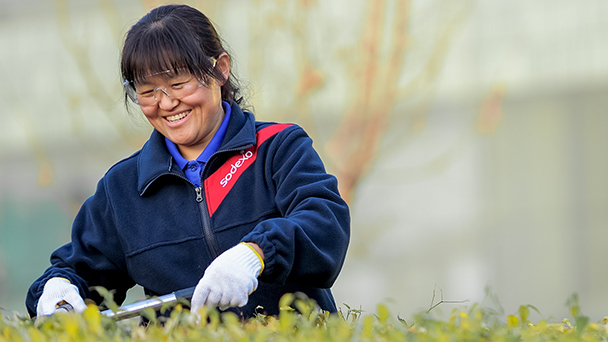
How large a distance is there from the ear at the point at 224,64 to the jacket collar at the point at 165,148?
0.10 m

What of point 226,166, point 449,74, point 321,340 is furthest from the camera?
point 449,74

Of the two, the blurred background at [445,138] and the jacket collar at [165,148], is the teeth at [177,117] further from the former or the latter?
the blurred background at [445,138]

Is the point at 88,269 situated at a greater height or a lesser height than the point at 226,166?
lesser

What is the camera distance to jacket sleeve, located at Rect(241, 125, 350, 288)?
136 centimetres

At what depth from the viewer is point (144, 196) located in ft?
5.86

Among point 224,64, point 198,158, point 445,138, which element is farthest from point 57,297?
point 445,138

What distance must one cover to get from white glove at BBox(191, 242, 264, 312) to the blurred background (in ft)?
9.55

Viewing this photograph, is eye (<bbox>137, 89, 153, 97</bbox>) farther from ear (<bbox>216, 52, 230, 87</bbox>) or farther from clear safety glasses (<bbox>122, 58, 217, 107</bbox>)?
ear (<bbox>216, 52, 230, 87</bbox>)

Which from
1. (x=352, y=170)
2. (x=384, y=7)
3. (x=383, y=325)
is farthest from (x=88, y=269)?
(x=384, y=7)

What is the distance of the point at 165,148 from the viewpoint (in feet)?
5.98

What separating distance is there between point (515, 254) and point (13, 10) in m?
3.71

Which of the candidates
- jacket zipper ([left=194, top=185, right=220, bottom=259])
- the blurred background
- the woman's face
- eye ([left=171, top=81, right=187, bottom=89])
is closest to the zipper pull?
jacket zipper ([left=194, top=185, right=220, bottom=259])

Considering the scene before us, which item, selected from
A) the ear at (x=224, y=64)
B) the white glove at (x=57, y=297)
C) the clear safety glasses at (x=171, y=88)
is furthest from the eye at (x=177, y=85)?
the white glove at (x=57, y=297)

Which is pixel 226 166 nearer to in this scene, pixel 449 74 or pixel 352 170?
pixel 352 170
